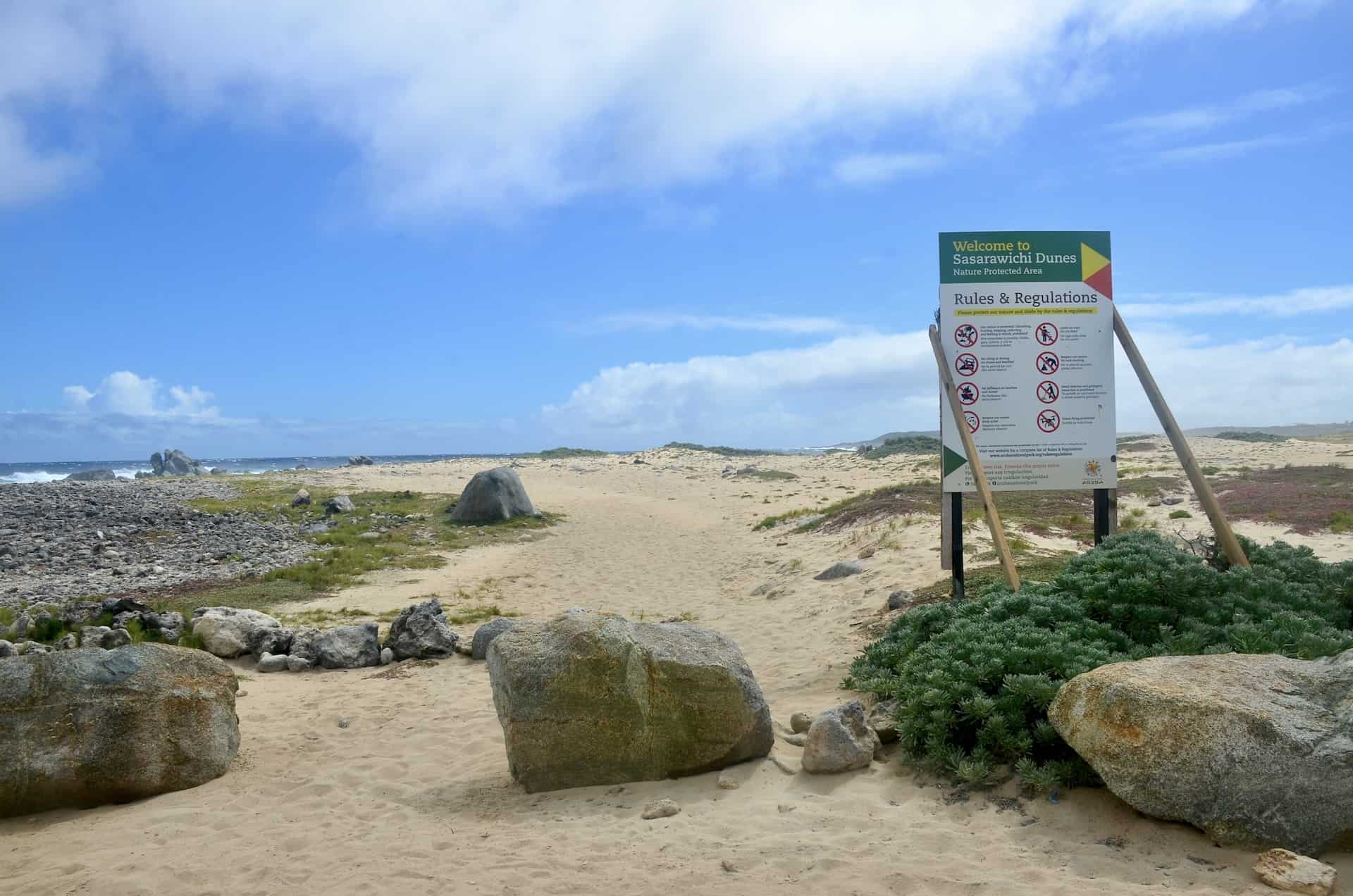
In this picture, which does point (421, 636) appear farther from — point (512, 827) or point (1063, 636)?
point (1063, 636)

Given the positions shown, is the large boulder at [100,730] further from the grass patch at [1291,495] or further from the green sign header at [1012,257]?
the grass patch at [1291,495]

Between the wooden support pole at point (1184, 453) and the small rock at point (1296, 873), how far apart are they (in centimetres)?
412

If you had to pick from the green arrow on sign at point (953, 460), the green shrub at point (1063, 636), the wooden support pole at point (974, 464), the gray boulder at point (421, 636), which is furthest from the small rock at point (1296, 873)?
the gray boulder at point (421, 636)

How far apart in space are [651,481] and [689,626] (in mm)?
39365

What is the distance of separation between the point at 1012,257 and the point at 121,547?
65.4 ft

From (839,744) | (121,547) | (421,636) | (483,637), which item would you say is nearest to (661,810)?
(839,744)

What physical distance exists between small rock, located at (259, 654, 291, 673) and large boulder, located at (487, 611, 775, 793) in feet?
17.2

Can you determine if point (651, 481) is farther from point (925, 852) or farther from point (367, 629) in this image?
point (925, 852)

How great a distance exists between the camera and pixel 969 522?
643 inches

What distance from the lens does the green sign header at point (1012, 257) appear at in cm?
973

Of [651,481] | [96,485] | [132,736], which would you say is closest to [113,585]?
[132,736]

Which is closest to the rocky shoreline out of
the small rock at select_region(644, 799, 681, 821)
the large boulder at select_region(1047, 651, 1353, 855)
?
the small rock at select_region(644, 799, 681, 821)

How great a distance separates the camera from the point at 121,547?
19.7 m

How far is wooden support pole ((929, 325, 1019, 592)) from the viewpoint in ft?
27.5
